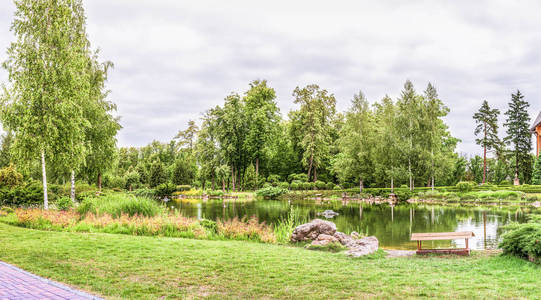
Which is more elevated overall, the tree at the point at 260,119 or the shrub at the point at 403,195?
the tree at the point at 260,119

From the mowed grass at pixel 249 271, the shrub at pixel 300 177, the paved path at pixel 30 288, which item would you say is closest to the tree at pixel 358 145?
the shrub at pixel 300 177

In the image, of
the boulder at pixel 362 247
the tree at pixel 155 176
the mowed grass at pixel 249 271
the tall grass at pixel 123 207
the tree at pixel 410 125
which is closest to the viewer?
the mowed grass at pixel 249 271

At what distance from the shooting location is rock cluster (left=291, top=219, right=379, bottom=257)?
1021 cm

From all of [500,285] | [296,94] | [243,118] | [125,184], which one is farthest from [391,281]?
[125,184]

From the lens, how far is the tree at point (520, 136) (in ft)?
→ 141

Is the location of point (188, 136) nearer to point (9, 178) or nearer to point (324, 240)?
point (9, 178)

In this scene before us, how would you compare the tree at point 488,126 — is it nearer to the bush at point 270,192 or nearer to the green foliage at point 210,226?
the bush at point 270,192

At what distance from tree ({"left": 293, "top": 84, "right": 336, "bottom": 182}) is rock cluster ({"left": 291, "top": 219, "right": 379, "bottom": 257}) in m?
34.5

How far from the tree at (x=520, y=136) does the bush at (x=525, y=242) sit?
→ 135ft

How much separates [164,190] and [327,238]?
3548cm

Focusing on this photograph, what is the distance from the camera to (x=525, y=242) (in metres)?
7.75

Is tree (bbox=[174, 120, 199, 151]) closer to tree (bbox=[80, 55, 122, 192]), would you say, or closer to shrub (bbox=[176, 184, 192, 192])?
shrub (bbox=[176, 184, 192, 192])

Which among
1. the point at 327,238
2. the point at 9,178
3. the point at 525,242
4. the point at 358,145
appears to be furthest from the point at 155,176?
the point at 525,242

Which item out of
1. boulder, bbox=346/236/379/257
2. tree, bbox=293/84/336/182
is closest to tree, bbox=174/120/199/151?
tree, bbox=293/84/336/182
